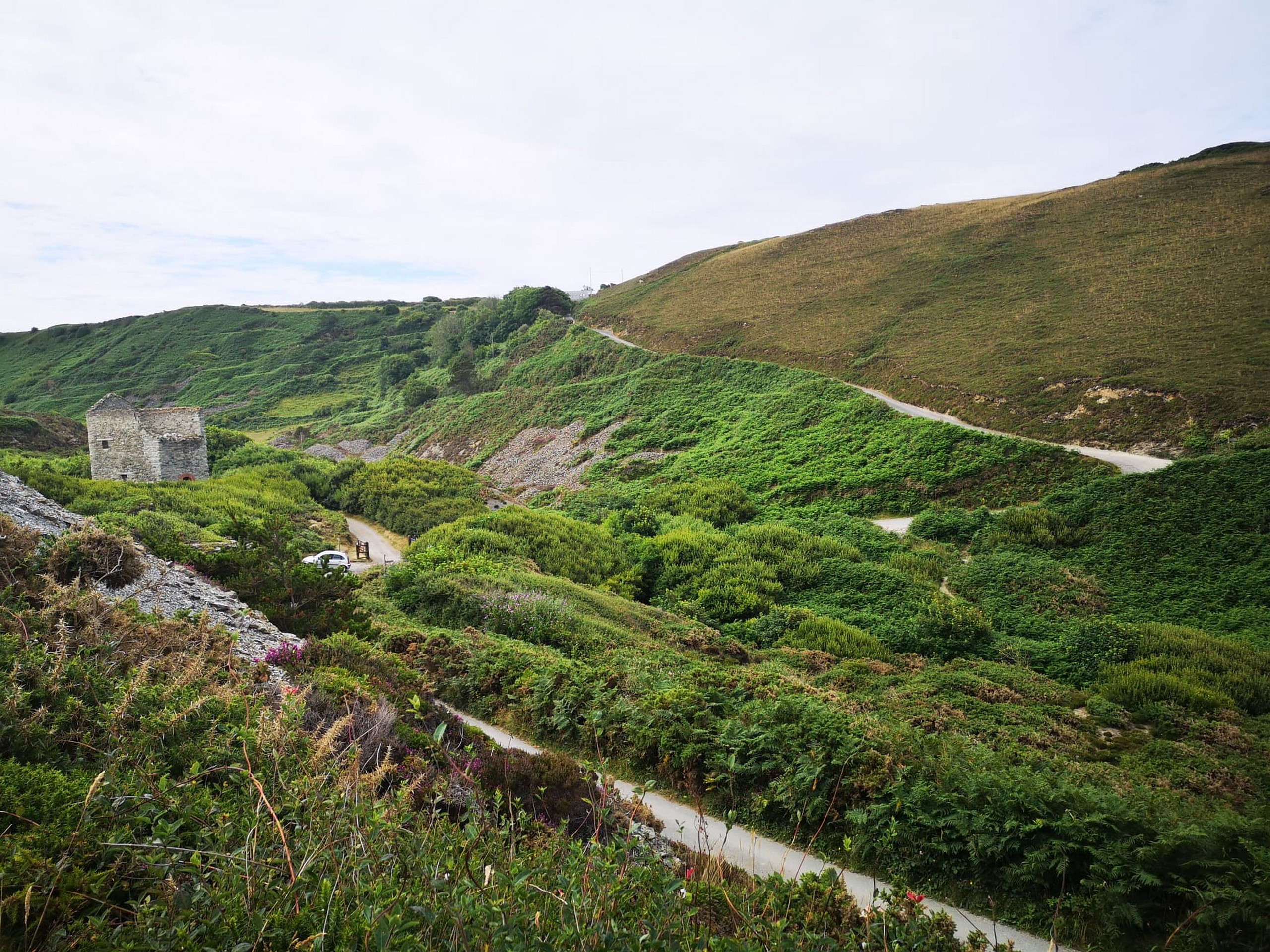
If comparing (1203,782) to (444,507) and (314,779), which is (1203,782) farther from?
(444,507)

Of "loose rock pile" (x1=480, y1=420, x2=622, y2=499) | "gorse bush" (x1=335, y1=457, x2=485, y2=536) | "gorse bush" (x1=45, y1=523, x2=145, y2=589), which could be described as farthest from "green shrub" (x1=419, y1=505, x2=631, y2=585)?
"loose rock pile" (x1=480, y1=420, x2=622, y2=499)

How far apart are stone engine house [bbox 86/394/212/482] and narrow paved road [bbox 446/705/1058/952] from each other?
33920mm

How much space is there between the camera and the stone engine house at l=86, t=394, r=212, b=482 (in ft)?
114

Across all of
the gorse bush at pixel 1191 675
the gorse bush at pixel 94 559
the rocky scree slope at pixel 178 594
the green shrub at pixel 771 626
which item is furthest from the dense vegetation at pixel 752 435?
the gorse bush at pixel 94 559

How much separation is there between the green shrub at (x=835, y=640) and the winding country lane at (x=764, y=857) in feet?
25.0

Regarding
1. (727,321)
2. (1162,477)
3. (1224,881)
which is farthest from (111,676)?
(727,321)

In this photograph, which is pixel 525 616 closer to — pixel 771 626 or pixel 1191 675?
pixel 771 626

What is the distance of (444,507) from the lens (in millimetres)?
33344

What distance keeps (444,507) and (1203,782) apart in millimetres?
29780

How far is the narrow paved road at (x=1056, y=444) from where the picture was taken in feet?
80.7

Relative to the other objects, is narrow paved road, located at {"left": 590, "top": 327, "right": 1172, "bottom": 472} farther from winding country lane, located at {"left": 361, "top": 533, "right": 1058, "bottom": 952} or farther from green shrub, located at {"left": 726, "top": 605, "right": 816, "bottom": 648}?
winding country lane, located at {"left": 361, "top": 533, "right": 1058, "bottom": 952}

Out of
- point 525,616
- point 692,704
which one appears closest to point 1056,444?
point 525,616

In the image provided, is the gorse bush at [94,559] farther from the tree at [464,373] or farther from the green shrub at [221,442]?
the tree at [464,373]

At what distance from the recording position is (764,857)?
289 inches
